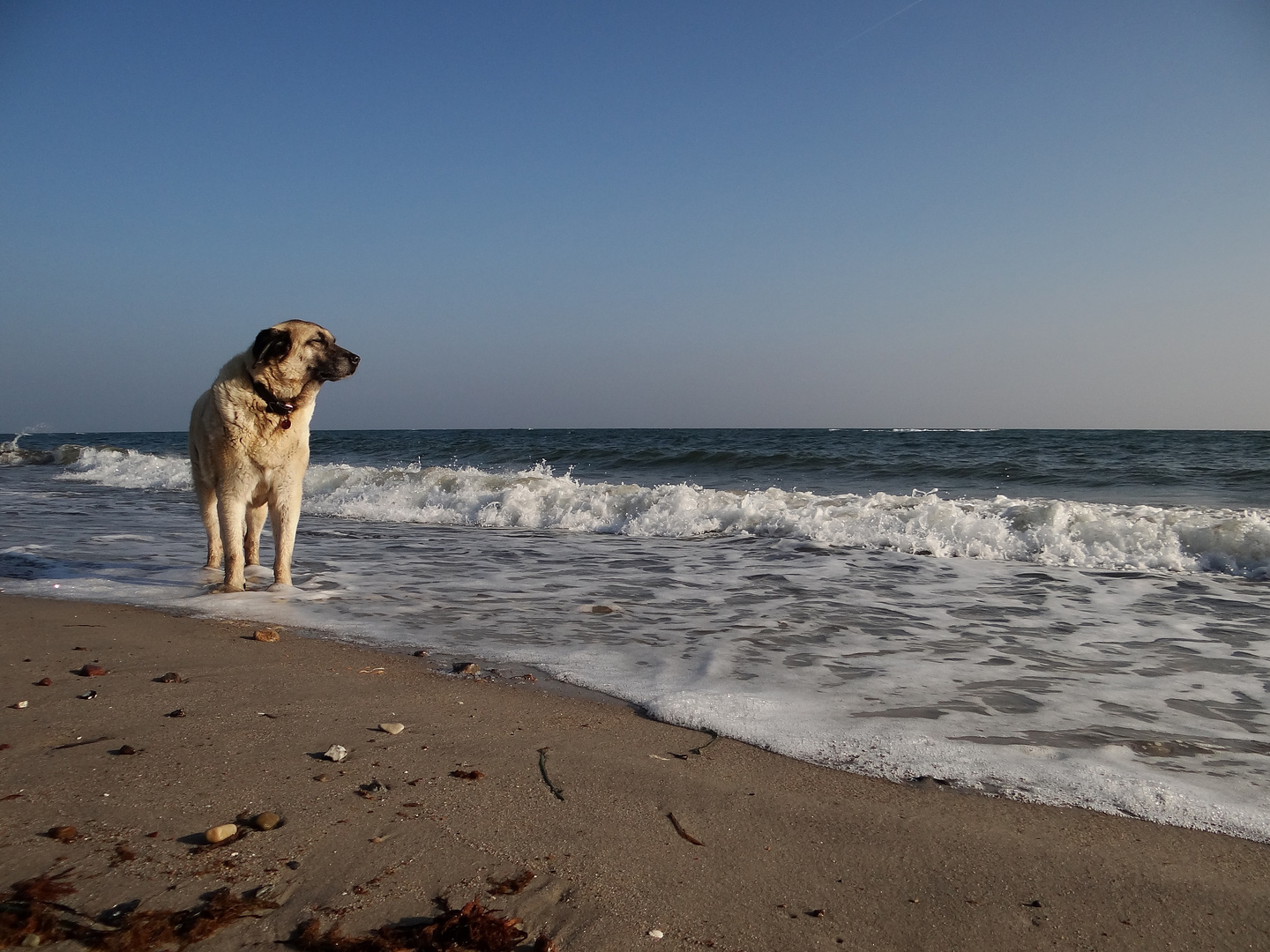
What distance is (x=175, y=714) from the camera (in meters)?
2.95

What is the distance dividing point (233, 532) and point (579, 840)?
169 inches

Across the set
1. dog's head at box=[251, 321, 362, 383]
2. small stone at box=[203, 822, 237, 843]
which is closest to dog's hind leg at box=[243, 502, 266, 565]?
dog's head at box=[251, 321, 362, 383]

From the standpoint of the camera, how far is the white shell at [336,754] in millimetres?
2561

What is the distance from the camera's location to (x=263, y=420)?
5289mm

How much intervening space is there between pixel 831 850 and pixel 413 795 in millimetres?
1228

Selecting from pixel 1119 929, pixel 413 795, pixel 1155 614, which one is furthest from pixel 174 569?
pixel 1155 614

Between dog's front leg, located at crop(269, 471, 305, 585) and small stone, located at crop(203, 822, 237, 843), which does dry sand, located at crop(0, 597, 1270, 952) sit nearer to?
small stone, located at crop(203, 822, 237, 843)

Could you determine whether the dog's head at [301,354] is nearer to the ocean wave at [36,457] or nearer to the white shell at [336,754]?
the white shell at [336,754]

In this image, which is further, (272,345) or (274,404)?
(274,404)

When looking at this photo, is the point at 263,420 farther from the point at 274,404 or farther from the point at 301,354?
the point at 301,354

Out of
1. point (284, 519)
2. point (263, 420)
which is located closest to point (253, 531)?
point (284, 519)

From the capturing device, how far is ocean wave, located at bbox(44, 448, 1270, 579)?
27.2 ft

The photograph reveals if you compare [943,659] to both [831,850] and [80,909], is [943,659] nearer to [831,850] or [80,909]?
[831,850]

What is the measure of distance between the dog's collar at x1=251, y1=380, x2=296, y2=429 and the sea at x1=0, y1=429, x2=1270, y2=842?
130 cm
